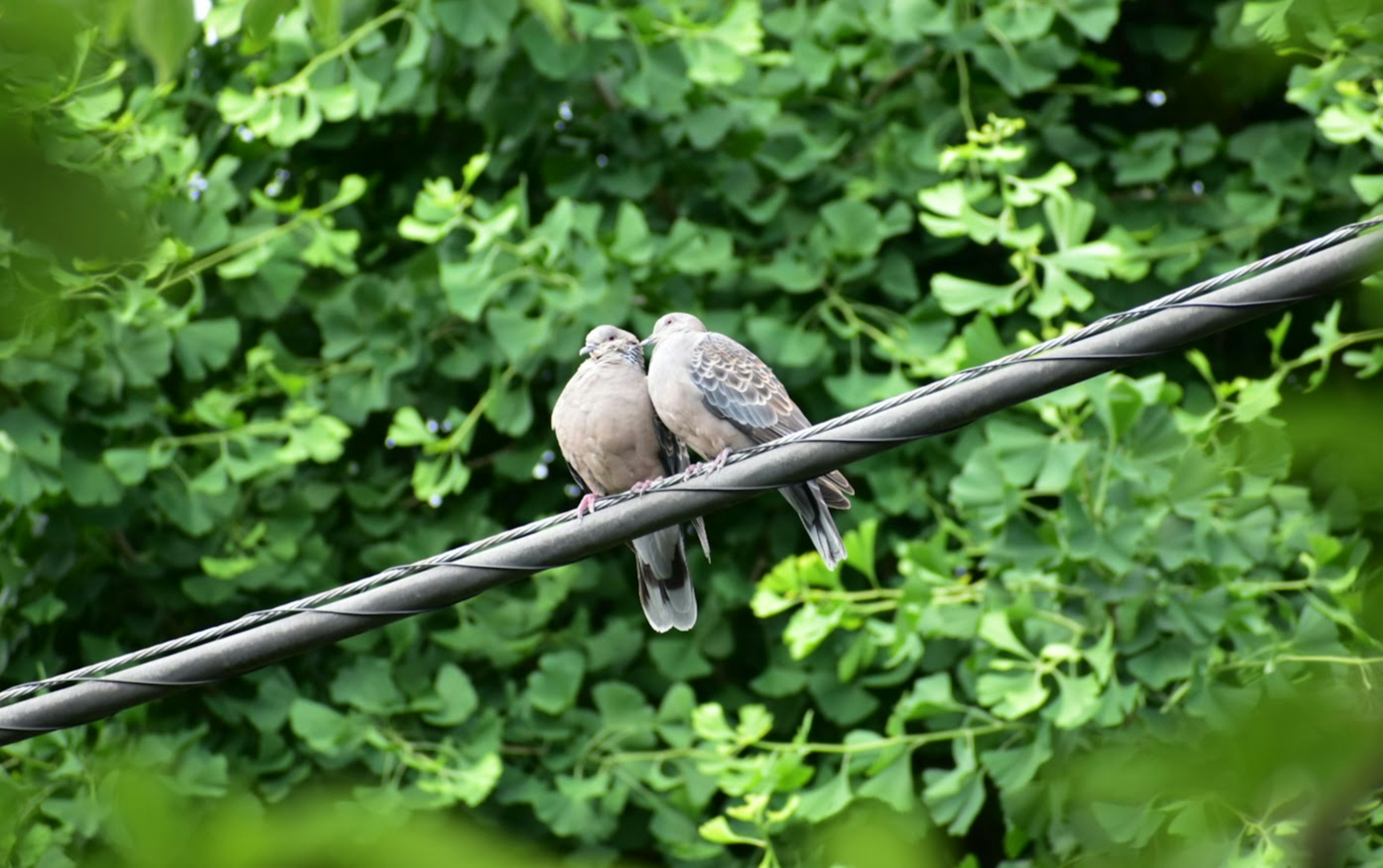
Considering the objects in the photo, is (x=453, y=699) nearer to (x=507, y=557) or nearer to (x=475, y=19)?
(x=507, y=557)

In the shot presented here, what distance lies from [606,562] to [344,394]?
103 cm

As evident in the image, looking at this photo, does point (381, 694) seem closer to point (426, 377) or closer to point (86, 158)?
point (426, 377)

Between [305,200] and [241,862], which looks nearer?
[241,862]

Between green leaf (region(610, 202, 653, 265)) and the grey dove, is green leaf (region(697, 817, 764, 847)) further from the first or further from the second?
green leaf (region(610, 202, 653, 265))

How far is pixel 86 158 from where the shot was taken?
0.90 metres

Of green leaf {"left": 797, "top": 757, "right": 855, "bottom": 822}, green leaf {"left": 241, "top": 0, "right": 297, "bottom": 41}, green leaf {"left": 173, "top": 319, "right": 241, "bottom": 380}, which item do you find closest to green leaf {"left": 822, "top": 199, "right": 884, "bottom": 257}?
green leaf {"left": 797, "top": 757, "right": 855, "bottom": 822}

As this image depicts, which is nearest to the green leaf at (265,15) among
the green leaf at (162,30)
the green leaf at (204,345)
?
the green leaf at (162,30)

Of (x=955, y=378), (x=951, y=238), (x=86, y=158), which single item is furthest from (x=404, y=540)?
(x=86, y=158)

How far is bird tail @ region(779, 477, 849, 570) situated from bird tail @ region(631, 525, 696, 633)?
1.47 feet

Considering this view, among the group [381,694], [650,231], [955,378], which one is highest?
[955,378]

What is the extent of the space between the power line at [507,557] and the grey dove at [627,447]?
117 centimetres

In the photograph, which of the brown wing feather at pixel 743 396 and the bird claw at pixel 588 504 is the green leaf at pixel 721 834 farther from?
the brown wing feather at pixel 743 396

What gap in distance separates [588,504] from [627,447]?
217 millimetres

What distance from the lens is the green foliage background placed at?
4.14m
